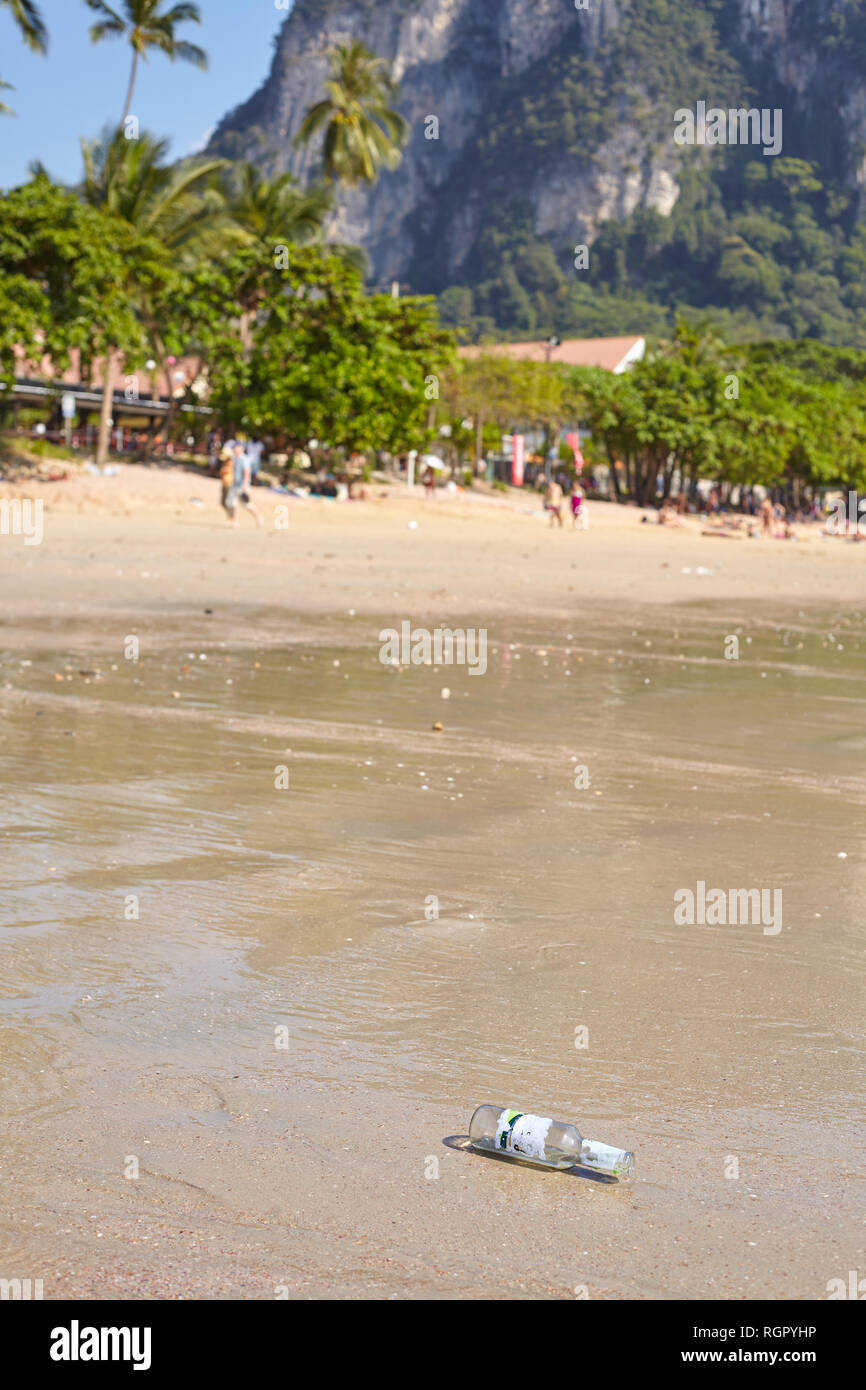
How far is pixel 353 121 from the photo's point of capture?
5422 cm

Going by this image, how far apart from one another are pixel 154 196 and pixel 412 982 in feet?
142

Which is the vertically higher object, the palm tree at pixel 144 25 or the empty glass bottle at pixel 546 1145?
the palm tree at pixel 144 25

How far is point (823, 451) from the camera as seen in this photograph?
77.7m

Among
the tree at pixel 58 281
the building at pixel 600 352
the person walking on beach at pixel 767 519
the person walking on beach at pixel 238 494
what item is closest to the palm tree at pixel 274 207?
the tree at pixel 58 281

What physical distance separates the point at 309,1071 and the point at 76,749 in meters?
4.44

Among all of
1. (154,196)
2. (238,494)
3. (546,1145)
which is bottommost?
Answer: (546,1145)

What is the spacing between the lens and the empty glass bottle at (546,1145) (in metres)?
3.38

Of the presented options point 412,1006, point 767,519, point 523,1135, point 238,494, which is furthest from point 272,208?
point 523,1135

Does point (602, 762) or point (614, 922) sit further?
point (602, 762)

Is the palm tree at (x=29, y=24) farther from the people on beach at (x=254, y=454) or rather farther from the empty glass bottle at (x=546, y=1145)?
the empty glass bottle at (x=546, y=1145)

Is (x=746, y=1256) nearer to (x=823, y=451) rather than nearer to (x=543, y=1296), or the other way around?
(x=543, y=1296)

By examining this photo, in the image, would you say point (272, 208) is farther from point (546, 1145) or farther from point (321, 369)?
point (546, 1145)
